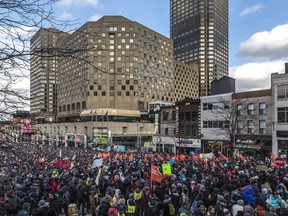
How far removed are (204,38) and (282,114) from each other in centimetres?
15162

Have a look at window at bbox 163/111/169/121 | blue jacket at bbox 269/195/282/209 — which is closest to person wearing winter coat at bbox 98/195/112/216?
blue jacket at bbox 269/195/282/209

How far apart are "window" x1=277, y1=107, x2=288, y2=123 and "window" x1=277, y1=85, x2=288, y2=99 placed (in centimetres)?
156

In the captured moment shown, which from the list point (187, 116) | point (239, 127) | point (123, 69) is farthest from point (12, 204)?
point (123, 69)

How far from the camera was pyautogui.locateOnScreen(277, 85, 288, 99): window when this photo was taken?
36.7m

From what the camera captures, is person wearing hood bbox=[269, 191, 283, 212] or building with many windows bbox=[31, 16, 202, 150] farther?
building with many windows bbox=[31, 16, 202, 150]

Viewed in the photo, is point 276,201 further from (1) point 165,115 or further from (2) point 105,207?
(1) point 165,115

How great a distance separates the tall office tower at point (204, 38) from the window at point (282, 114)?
451ft

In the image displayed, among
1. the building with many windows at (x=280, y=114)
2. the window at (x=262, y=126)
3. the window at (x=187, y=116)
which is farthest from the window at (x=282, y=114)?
the window at (x=187, y=116)

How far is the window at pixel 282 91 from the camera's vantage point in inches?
1444

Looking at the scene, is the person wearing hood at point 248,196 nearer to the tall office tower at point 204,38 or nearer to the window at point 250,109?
the window at point 250,109

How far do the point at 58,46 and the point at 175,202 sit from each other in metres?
9.82

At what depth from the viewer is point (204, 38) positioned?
180 metres

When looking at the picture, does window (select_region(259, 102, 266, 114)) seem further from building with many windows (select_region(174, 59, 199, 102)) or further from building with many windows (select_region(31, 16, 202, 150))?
building with many windows (select_region(174, 59, 199, 102))

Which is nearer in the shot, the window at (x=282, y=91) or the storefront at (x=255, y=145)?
the window at (x=282, y=91)
